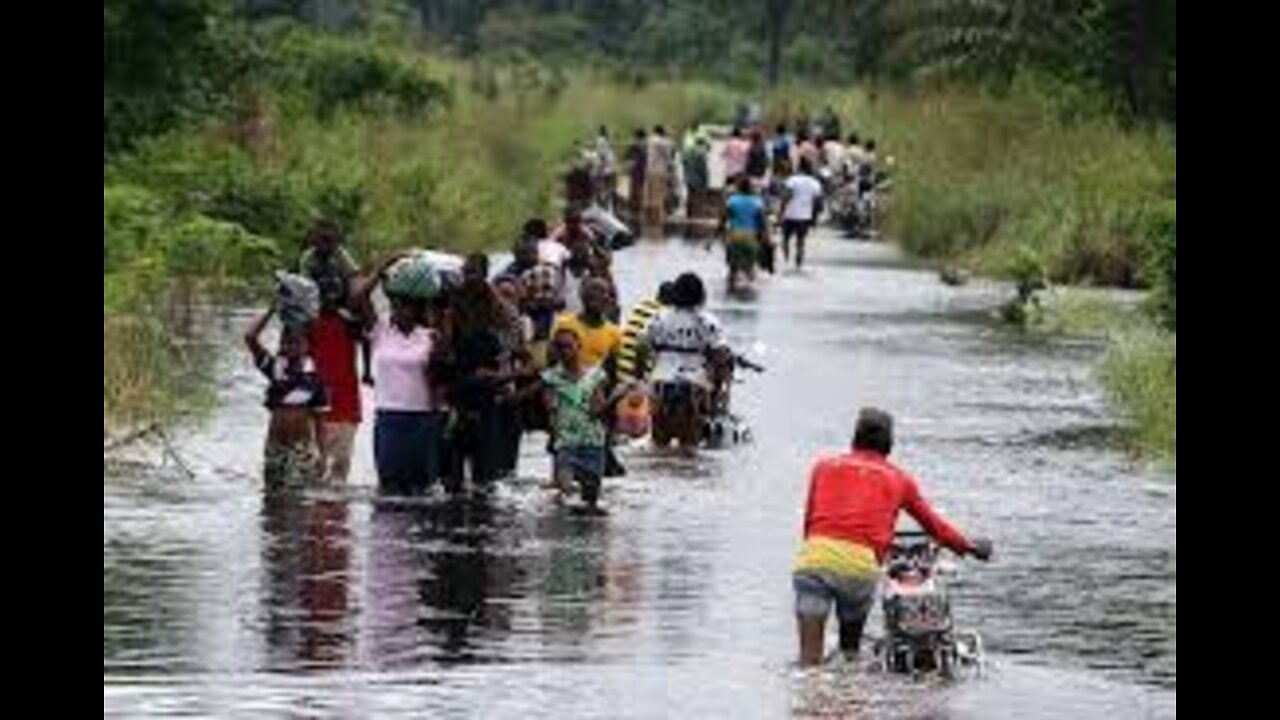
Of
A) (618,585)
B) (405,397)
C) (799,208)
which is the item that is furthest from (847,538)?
(799,208)

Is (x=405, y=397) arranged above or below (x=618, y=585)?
above

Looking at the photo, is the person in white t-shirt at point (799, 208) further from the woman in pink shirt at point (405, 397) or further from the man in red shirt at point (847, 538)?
the man in red shirt at point (847, 538)

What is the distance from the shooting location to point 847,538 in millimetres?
16641

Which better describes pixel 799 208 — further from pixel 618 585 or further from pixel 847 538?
pixel 847 538

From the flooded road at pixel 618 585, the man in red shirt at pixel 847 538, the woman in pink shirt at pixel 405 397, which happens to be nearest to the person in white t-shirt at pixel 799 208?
the flooded road at pixel 618 585

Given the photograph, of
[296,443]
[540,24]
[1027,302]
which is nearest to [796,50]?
[540,24]

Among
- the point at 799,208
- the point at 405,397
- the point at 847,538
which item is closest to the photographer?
the point at 847,538

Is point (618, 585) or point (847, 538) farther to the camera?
point (618, 585)

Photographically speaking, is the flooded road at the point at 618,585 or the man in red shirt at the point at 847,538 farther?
the man in red shirt at the point at 847,538

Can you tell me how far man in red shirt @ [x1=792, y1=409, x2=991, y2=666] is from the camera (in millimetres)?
16594

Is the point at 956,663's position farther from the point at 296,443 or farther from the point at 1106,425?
the point at 1106,425

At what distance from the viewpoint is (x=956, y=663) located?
55.2 feet

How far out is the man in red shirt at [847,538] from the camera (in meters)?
16.6

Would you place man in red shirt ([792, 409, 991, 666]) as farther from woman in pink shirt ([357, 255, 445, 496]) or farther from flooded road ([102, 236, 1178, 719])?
woman in pink shirt ([357, 255, 445, 496])
